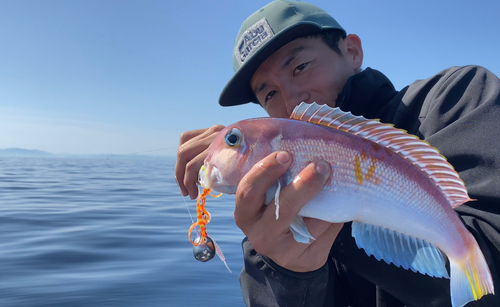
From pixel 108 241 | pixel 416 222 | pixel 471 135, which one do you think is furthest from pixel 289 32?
pixel 108 241

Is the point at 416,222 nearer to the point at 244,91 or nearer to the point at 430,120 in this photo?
the point at 430,120

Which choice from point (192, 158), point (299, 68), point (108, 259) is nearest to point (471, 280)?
point (192, 158)

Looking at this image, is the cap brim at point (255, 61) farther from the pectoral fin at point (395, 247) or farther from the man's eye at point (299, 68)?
the pectoral fin at point (395, 247)

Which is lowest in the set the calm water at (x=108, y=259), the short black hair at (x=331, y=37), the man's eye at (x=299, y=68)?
the calm water at (x=108, y=259)

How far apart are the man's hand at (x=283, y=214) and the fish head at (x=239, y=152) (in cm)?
11

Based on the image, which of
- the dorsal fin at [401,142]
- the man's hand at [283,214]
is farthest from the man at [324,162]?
the dorsal fin at [401,142]

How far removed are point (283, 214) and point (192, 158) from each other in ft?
3.54

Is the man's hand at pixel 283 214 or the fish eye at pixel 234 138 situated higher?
the fish eye at pixel 234 138

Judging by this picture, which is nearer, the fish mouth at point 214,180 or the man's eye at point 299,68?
the fish mouth at point 214,180

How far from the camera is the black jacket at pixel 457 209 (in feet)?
7.24

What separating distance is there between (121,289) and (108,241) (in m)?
2.54

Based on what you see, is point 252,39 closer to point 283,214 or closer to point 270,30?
point 270,30

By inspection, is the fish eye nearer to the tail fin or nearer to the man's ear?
the tail fin

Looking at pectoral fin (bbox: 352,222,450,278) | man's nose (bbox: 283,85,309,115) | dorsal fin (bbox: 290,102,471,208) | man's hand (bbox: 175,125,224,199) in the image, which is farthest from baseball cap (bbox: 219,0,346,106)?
pectoral fin (bbox: 352,222,450,278)
